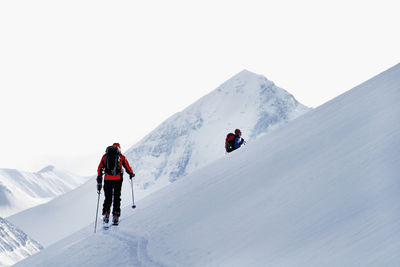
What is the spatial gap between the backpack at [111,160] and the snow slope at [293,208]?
1.50m

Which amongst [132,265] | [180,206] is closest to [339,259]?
[132,265]

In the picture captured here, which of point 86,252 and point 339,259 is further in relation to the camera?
point 86,252

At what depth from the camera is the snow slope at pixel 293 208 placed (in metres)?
5.52

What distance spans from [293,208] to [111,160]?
18.4 ft

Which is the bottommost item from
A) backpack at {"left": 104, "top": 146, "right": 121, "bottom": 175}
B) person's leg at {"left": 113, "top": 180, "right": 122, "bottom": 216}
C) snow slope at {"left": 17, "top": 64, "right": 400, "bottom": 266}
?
snow slope at {"left": 17, "top": 64, "right": 400, "bottom": 266}

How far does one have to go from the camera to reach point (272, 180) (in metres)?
9.58

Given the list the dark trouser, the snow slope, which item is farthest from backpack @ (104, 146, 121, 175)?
the snow slope

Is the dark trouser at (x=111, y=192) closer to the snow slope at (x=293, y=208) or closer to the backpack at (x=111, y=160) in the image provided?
the backpack at (x=111, y=160)

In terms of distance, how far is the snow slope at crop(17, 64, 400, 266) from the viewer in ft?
18.1

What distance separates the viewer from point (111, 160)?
37.1 ft

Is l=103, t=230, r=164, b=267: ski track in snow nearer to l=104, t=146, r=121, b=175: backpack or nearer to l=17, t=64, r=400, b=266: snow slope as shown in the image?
l=17, t=64, r=400, b=266: snow slope

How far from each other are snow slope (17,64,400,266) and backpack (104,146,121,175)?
1.50 meters

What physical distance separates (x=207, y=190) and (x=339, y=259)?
649 cm

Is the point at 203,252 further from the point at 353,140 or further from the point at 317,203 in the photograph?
the point at 353,140
